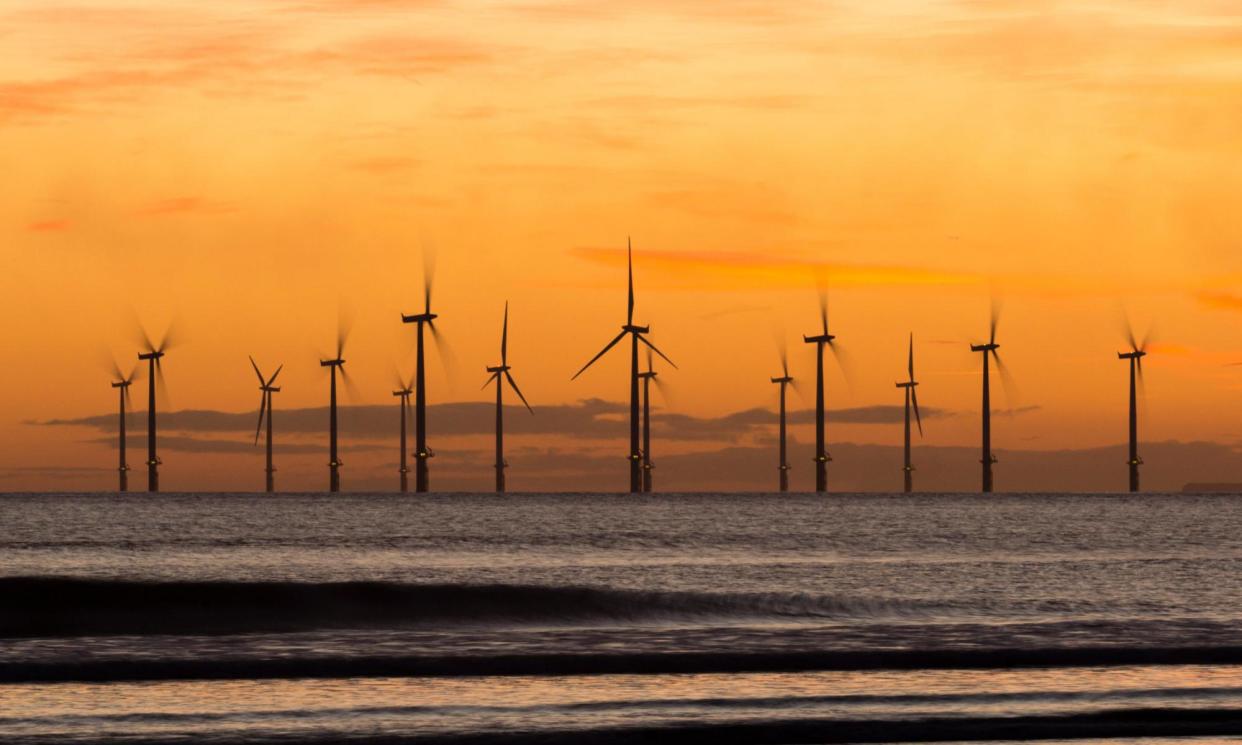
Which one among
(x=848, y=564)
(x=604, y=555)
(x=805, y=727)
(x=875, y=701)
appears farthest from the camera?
(x=604, y=555)

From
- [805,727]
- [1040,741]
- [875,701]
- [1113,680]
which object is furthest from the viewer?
[1113,680]

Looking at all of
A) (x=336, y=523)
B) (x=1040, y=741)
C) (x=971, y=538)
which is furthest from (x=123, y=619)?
(x=336, y=523)

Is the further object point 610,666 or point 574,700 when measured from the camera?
point 610,666

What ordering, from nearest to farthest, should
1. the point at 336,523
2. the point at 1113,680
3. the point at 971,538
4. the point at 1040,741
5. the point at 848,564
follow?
1. the point at 1040,741
2. the point at 1113,680
3. the point at 848,564
4. the point at 971,538
5. the point at 336,523

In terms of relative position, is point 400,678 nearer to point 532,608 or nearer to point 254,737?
point 254,737

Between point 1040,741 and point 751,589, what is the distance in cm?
5563

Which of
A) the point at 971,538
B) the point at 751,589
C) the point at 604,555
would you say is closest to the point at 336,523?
the point at 971,538

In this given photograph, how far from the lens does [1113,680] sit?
27.7m

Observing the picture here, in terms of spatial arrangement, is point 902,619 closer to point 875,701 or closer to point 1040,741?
point 875,701

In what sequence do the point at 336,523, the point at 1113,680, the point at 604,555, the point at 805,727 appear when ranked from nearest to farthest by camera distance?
the point at 805,727, the point at 1113,680, the point at 604,555, the point at 336,523

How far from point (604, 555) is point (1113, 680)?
86030 mm

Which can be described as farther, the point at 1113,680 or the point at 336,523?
the point at 336,523

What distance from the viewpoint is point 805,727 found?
22.7 meters

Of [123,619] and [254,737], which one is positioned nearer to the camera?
[254,737]
